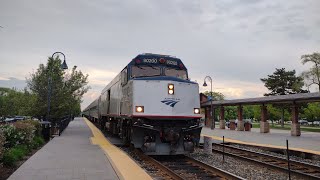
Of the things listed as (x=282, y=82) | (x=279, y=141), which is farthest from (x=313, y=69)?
(x=279, y=141)

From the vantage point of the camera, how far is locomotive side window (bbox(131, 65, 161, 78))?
13633 mm

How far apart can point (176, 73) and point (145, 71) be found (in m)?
1.40

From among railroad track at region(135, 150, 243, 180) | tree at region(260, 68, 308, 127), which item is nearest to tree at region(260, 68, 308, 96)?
tree at region(260, 68, 308, 127)

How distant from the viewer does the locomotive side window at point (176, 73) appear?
1398cm

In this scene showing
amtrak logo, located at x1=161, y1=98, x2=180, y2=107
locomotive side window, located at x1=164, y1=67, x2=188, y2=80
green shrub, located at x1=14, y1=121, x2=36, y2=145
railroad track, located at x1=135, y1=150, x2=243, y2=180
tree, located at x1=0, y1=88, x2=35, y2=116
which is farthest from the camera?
tree, located at x1=0, y1=88, x2=35, y2=116

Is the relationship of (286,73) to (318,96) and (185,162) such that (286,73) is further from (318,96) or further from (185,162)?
(185,162)

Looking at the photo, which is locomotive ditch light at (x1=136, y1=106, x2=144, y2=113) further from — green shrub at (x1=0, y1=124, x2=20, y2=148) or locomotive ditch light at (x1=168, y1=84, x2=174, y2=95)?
green shrub at (x1=0, y1=124, x2=20, y2=148)

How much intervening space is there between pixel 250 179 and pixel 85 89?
2281 centimetres

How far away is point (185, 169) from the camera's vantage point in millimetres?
11094

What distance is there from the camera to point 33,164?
32.4ft

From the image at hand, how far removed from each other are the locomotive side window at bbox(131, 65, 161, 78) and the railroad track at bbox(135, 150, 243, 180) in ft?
10.9

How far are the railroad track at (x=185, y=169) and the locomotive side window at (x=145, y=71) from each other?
333 cm

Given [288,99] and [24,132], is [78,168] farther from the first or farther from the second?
[288,99]

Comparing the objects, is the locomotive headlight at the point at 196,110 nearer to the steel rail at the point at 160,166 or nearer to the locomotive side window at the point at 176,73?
A: the locomotive side window at the point at 176,73
